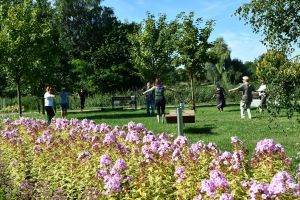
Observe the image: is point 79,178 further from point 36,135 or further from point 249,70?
point 249,70

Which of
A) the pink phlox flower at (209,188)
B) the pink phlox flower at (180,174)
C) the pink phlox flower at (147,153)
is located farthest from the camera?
the pink phlox flower at (147,153)

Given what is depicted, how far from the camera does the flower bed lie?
167 inches

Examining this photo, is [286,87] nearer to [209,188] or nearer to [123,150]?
[123,150]

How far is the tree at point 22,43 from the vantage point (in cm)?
2342

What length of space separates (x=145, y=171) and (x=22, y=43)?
1940 centimetres

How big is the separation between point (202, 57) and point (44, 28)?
9.38m

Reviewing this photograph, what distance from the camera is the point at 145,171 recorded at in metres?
5.60

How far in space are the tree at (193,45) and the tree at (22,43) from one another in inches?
319

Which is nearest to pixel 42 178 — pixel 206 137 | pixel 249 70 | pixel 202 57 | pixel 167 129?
pixel 206 137

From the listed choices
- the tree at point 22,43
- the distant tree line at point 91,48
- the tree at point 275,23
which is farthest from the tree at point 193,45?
the tree at point 275,23

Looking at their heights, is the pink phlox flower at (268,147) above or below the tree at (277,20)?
below

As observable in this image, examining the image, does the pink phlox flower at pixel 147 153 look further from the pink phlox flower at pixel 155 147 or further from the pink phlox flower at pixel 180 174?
the pink phlox flower at pixel 180 174

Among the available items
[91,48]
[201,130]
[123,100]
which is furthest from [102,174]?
[91,48]

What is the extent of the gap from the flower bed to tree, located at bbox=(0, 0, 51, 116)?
15.1 meters
